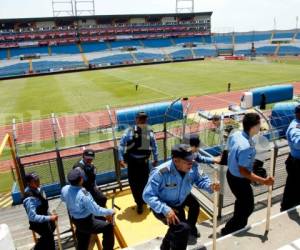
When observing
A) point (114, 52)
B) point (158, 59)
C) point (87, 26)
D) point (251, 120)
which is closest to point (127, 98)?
point (251, 120)

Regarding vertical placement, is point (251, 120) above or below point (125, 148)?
above

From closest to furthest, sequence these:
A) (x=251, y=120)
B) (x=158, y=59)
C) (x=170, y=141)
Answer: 1. (x=251, y=120)
2. (x=170, y=141)
3. (x=158, y=59)

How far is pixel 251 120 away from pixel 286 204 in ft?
6.46

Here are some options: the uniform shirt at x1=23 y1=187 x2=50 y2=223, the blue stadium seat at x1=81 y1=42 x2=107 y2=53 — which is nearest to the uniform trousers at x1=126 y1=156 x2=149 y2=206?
the uniform shirt at x1=23 y1=187 x2=50 y2=223

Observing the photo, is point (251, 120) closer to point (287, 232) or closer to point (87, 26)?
point (287, 232)

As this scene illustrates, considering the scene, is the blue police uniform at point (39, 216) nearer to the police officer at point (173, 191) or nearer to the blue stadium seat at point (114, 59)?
the police officer at point (173, 191)

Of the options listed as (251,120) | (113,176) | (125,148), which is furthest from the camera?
(113,176)

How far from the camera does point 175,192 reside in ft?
11.9

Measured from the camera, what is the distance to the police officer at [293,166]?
4.64 m

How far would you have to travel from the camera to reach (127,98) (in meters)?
25.8

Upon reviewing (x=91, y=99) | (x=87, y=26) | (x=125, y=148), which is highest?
(x=87, y=26)

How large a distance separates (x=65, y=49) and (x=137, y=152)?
57.4m

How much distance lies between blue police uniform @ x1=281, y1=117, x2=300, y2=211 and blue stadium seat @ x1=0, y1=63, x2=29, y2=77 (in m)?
45.1

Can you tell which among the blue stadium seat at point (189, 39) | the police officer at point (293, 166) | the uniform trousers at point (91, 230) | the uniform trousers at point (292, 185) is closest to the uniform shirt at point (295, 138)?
the police officer at point (293, 166)
